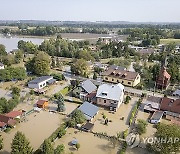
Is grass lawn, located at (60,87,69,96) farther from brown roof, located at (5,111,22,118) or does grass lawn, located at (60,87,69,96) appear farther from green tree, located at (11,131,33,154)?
green tree, located at (11,131,33,154)

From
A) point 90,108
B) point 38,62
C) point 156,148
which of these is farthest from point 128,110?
point 38,62

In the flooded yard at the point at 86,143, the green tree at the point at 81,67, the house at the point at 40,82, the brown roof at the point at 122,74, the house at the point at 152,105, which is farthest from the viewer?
the green tree at the point at 81,67

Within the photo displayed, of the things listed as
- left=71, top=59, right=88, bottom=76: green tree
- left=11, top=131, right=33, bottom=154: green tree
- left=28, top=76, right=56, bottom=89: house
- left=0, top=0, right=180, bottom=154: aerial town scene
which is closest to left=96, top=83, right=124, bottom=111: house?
left=0, top=0, right=180, bottom=154: aerial town scene

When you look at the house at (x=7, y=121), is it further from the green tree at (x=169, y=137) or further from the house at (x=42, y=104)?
the green tree at (x=169, y=137)

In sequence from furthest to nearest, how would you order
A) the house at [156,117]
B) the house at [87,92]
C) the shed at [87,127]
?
the house at [87,92] < the house at [156,117] < the shed at [87,127]

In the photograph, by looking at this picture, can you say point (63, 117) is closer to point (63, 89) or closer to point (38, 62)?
point (63, 89)

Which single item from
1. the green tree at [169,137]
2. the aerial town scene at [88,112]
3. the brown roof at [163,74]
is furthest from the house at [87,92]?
the green tree at [169,137]

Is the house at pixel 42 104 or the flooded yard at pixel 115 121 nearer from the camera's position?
the flooded yard at pixel 115 121
